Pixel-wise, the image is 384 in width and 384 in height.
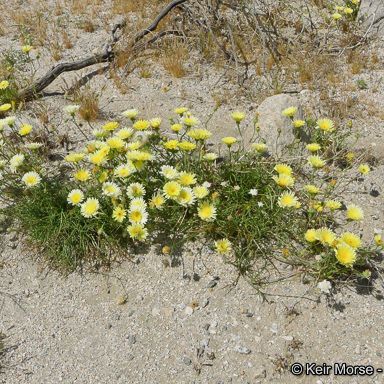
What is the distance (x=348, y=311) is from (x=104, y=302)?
1.53 meters

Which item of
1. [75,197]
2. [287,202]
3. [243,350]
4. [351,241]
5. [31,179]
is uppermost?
[31,179]

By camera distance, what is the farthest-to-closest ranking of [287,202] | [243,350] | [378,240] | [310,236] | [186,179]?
[186,179] < [287,202] < [310,236] < [378,240] < [243,350]

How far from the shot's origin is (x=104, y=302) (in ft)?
9.62

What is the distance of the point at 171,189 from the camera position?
2.95 m

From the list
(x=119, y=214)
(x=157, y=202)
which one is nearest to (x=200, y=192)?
(x=157, y=202)

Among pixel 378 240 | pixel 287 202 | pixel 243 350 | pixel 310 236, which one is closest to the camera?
pixel 243 350

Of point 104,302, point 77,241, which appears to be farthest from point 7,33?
point 104,302

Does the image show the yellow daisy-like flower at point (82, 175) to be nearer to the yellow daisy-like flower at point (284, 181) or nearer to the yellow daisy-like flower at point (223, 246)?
the yellow daisy-like flower at point (223, 246)

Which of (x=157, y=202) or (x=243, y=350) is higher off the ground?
(x=157, y=202)

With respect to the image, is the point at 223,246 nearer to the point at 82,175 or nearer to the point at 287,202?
the point at 287,202

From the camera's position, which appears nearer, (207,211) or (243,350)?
(243,350)

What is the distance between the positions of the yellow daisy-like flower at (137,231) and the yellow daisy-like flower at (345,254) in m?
1.20

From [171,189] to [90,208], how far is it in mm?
540

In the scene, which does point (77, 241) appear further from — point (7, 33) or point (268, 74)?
point (7, 33)
